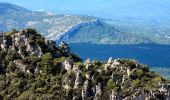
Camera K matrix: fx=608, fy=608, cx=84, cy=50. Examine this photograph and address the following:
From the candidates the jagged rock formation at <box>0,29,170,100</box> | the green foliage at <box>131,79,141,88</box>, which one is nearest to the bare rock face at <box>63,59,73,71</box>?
the jagged rock formation at <box>0,29,170,100</box>

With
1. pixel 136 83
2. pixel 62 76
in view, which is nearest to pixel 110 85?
pixel 136 83

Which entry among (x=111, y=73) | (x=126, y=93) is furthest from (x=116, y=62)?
(x=126, y=93)

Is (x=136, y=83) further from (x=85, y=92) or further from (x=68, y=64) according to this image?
(x=68, y=64)

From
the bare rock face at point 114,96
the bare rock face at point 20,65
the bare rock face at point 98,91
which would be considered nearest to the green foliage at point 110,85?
the bare rock face at point 98,91

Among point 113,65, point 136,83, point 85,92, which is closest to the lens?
point 136,83

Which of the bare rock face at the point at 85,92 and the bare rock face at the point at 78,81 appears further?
the bare rock face at the point at 78,81

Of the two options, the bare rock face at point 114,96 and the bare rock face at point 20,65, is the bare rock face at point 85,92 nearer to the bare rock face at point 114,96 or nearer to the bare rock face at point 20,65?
the bare rock face at point 114,96

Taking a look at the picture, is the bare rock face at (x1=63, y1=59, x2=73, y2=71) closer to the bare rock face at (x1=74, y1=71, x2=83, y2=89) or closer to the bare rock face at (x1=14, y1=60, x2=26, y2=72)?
the bare rock face at (x1=74, y1=71, x2=83, y2=89)

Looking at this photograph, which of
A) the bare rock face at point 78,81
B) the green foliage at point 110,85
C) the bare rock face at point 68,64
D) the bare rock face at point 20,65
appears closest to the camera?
the green foliage at point 110,85

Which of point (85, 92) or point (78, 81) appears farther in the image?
point (78, 81)
